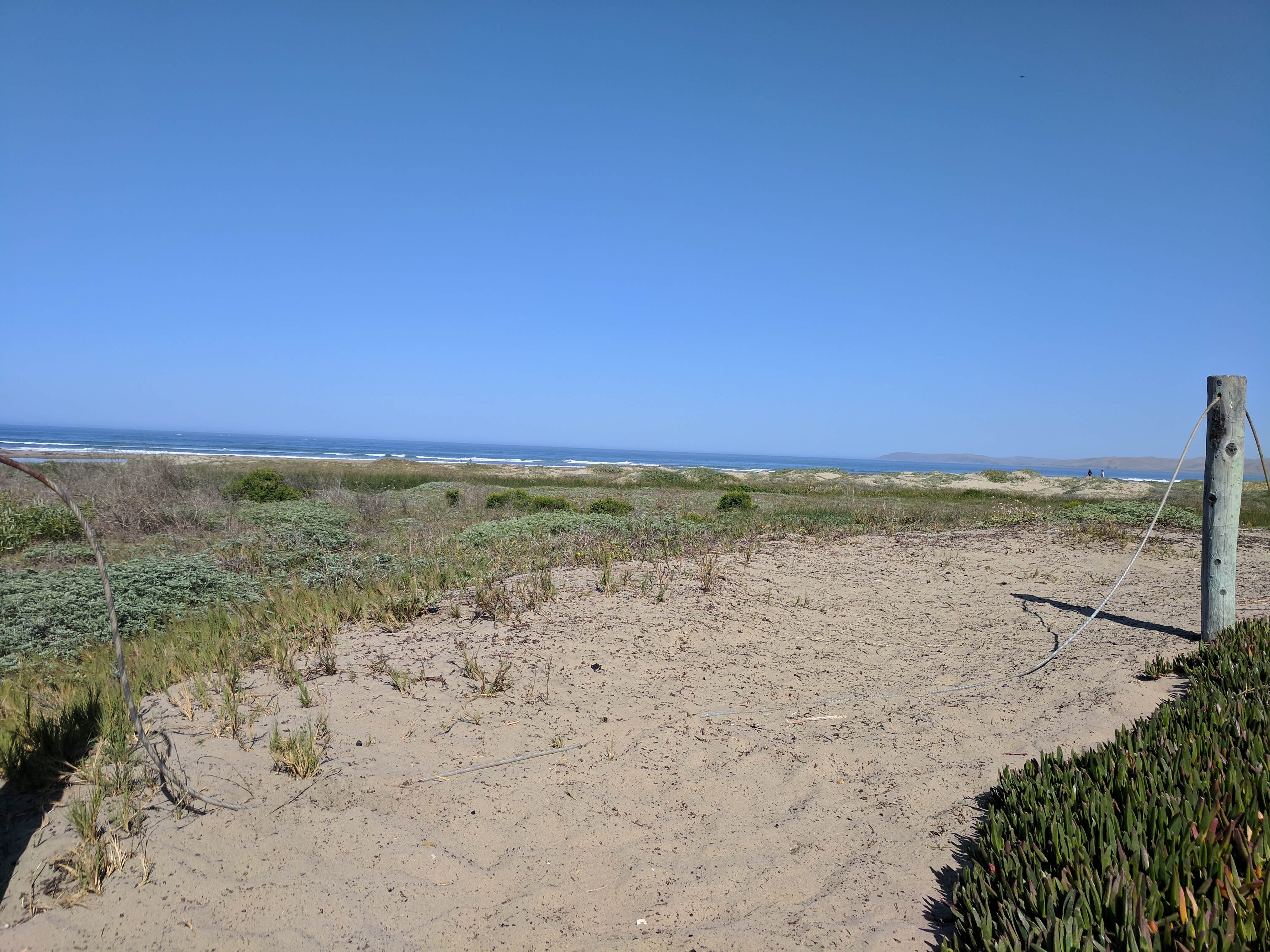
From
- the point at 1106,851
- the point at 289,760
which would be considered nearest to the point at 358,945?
the point at 289,760

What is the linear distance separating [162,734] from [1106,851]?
4734 millimetres

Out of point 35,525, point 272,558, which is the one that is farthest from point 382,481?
point 272,558

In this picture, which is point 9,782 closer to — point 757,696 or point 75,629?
point 75,629

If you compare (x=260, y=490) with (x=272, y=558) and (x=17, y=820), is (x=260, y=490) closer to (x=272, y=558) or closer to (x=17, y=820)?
(x=272, y=558)

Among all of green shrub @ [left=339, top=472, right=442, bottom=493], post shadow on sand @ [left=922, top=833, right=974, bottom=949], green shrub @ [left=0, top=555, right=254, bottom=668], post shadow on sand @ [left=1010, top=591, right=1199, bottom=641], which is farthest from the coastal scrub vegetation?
green shrub @ [left=339, top=472, right=442, bottom=493]

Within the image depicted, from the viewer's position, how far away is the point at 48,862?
3.02 m

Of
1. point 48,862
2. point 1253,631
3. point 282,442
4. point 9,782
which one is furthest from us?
point 282,442

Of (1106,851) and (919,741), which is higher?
(1106,851)

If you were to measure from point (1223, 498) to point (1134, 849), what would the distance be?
440cm

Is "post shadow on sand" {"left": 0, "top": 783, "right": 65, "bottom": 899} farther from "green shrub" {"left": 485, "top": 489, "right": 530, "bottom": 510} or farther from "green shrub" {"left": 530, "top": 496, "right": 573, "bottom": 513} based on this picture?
"green shrub" {"left": 485, "top": 489, "right": 530, "bottom": 510}

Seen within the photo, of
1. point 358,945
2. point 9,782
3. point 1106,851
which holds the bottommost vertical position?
point 358,945

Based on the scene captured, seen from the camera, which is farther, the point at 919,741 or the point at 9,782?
the point at 919,741

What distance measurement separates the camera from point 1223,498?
5465mm

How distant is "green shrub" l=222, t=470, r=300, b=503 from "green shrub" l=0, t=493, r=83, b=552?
5.23 metres
